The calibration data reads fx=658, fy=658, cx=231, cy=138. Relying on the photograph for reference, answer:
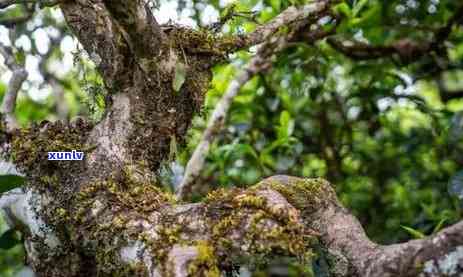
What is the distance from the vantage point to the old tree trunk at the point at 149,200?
3.22 feet

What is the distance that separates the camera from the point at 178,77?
4.25 feet

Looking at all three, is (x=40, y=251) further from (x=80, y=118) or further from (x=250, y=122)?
(x=250, y=122)

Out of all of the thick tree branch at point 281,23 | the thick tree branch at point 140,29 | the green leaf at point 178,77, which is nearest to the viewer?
the thick tree branch at point 140,29

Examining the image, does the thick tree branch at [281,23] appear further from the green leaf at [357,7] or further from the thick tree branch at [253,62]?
the green leaf at [357,7]

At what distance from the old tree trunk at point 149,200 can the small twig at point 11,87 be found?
81 mm

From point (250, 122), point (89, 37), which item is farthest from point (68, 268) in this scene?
point (250, 122)

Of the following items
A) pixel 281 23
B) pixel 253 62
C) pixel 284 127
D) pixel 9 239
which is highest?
pixel 281 23

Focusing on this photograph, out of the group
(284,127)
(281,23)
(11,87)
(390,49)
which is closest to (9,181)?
(11,87)

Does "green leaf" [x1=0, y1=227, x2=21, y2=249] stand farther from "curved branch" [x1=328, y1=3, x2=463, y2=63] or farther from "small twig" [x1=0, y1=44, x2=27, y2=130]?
"curved branch" [x1=328, y1=3, x2=463, y2=63]

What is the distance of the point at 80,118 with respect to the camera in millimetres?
1366

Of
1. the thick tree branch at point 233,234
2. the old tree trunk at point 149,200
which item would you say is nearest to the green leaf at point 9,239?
the old tree trunk at point 149,200

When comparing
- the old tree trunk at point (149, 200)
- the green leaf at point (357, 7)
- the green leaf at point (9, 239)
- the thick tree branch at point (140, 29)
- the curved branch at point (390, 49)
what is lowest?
the curved branch at point (390, 49)

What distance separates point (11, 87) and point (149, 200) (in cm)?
58

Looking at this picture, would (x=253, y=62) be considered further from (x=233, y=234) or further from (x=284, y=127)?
(x=233, y=234)
